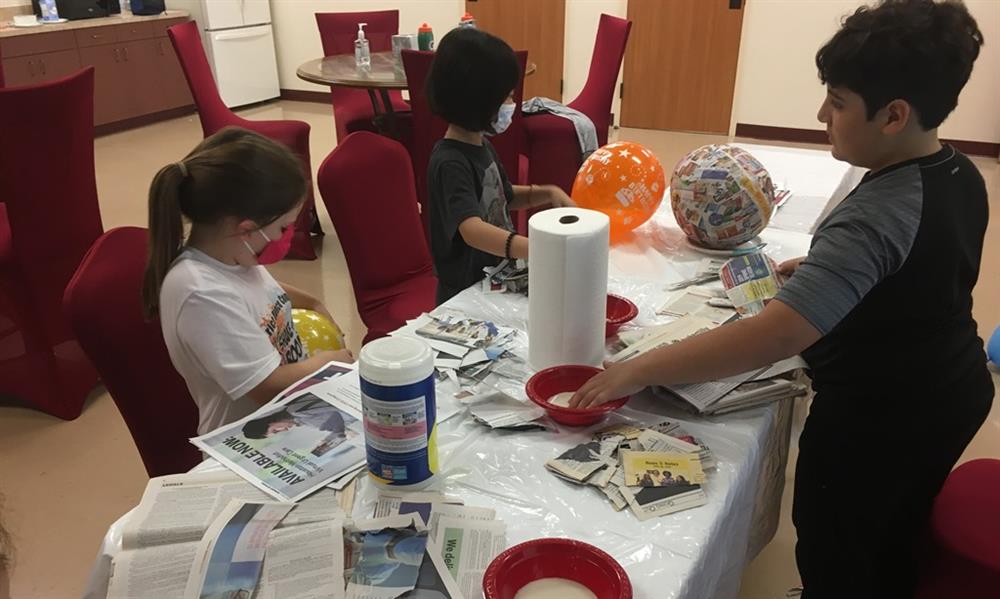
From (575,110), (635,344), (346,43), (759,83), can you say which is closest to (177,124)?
(346,43)

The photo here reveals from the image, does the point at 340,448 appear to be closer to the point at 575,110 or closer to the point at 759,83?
the point at 575,110

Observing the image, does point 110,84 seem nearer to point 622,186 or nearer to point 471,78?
point 471,78

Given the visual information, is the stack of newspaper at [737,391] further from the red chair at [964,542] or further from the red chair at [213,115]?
the red chair at [213,115]

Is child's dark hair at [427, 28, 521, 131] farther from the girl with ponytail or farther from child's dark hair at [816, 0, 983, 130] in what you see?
child's dark hair at [816, 0, 983, 130]

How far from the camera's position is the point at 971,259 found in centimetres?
119

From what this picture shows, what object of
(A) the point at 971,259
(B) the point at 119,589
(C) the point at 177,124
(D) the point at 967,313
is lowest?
(C) the point at 177,124

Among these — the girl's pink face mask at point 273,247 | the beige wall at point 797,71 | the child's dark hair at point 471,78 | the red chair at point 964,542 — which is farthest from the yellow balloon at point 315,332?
the beige wall at point 797,71

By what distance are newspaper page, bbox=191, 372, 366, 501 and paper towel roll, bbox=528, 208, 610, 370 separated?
0.34m

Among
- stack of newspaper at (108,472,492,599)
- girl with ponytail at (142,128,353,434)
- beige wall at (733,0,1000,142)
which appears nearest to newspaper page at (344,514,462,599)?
stack of newspaper at (108,472,492,599)

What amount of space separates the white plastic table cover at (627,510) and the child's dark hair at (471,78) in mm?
540

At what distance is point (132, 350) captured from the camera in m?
1.39

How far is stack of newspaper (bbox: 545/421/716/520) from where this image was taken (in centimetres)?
101

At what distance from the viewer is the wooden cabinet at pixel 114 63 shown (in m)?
5.44

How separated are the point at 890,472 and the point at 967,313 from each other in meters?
0.30
